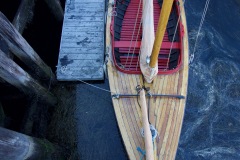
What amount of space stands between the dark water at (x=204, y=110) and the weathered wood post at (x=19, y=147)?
196 centimetres

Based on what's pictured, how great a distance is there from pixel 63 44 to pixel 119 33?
2.20 metres

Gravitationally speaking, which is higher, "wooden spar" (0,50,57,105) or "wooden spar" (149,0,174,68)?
"wooden spar" (149,0,174,68)

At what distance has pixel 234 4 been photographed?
1045 cm

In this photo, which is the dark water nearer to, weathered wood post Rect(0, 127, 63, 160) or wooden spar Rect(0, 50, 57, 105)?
wooden spar Rect(0, 50, 57, 105)

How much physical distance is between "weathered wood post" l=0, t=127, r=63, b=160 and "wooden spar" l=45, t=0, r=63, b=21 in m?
5.20

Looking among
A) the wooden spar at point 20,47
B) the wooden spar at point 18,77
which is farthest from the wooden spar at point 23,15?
the wooden spar at point 18,77

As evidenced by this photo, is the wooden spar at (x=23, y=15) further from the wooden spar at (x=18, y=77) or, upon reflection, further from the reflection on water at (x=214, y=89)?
the reflection on water at (x=214, y=89)

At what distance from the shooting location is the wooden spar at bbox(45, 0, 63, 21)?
348 inches

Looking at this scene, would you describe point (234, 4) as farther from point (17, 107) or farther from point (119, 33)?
point (17, 107)

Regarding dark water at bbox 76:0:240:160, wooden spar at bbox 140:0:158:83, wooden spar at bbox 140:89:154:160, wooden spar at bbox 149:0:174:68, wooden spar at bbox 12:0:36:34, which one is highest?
wooden spar at bbox 149:0:174:68

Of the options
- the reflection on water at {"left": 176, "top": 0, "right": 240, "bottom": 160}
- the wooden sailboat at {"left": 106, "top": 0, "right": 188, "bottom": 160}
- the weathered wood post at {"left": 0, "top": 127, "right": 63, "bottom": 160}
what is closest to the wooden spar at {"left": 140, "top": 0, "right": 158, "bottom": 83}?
the wooden sailboat at {"left": 106, "top": 0, "right": 188, "bottom": 160}

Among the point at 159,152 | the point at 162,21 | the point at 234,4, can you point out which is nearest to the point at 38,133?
the point at 159,152

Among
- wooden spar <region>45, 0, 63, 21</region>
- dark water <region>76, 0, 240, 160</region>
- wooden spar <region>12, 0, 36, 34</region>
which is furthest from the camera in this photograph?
wooden spar <region>45, 0, 63, 21</region>

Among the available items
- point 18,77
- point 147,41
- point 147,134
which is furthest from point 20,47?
point 147,134
